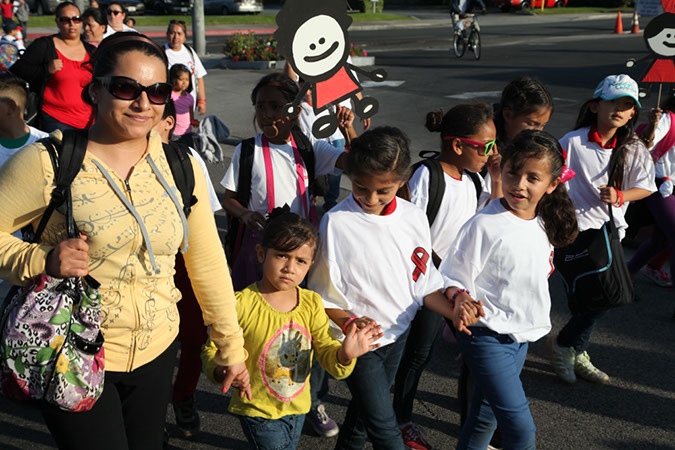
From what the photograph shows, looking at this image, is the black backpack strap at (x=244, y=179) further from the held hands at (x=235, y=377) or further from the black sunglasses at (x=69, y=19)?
the black sunglasses at (x=69, y=19)

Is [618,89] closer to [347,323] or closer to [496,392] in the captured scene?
[496,392]

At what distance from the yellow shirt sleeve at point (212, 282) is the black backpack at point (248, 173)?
1174 mm

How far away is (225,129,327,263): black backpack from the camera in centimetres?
371

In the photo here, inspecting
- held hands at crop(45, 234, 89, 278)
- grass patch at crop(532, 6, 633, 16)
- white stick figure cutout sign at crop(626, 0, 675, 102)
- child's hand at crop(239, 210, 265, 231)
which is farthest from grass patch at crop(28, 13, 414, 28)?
held hands at crop(45, 234, 89, 278)

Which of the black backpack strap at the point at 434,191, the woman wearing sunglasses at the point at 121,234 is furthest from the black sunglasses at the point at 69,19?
the woman wearing sunglasses at the point at 121,234

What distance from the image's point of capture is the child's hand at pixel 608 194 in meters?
4.11

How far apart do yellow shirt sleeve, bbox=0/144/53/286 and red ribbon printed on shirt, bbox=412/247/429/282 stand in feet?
5.08

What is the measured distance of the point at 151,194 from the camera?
2307mm

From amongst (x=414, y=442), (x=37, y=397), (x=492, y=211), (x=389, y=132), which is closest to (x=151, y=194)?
(x=37, y=397)

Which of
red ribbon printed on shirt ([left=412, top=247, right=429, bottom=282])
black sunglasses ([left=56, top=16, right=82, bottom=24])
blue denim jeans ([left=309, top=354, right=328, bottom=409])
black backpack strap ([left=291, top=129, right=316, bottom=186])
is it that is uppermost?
black sunglasses ([left=56, top=16, right=82, bottom=24])

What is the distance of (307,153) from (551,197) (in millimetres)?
1366

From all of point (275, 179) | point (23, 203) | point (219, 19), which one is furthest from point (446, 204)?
point (219, 19)

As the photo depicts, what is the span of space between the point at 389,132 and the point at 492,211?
1.94 feet

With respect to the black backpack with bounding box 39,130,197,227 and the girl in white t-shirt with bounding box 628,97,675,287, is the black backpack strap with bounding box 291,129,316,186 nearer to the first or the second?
the black backpack with bounding box 39,130,197,227
